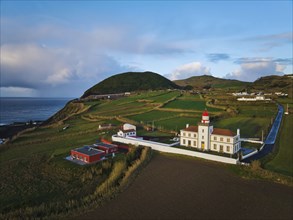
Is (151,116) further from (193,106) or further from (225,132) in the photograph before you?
(225,132)

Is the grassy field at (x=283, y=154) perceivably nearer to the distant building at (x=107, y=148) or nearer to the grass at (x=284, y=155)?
the grass at (x=284, y=155)

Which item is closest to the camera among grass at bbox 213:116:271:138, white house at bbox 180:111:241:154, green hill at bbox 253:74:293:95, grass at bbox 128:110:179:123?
white house at bbox 180:111:241:154

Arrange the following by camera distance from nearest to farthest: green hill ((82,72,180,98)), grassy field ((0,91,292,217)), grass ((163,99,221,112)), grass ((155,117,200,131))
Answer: grassy field ((0,91,292,217)), grass ((155,117,200,131)), grass ((163,99,221,112)), green hill ((82,72,180,98))

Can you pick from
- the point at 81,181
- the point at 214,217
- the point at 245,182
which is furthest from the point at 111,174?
the point at 245,182

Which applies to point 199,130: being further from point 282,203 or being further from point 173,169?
point 282,203

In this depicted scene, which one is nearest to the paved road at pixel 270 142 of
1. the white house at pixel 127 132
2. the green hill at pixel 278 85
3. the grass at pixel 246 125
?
the grass at pixel 246 125

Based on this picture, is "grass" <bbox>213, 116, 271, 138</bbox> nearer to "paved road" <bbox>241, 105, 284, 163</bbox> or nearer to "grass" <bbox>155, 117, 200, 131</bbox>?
"paved road" <bbox>241, 105, 284, 163</bbox>

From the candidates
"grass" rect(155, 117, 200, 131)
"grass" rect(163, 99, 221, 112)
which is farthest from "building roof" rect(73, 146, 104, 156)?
"grass" rect(163, 99, 221, 112)
